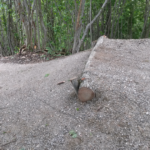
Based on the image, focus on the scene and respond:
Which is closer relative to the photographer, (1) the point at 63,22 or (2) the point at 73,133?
(2) the point at 73,133

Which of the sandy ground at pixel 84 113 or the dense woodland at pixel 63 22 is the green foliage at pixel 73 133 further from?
the dense woodland at pixel 63 22

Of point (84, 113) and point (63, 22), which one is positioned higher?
point (63, 22)

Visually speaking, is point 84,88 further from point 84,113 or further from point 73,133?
point 73,133

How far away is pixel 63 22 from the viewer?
7855 millimetres

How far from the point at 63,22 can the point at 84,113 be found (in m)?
6.51

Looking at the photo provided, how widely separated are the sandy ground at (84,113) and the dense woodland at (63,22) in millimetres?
3268

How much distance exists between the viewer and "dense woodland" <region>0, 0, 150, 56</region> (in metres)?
6.19

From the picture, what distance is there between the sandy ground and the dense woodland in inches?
129

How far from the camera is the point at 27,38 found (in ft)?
21.6

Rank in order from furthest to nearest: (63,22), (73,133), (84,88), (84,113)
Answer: (63,22) < (84,88) < (84,113) < (73,133)

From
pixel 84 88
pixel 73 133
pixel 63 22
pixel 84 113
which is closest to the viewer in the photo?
pixel 73 133

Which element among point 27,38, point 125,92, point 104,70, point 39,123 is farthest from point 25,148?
point 27,38

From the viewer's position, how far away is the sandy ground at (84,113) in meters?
1.86

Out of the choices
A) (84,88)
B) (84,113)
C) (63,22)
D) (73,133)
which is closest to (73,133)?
(73,133)
